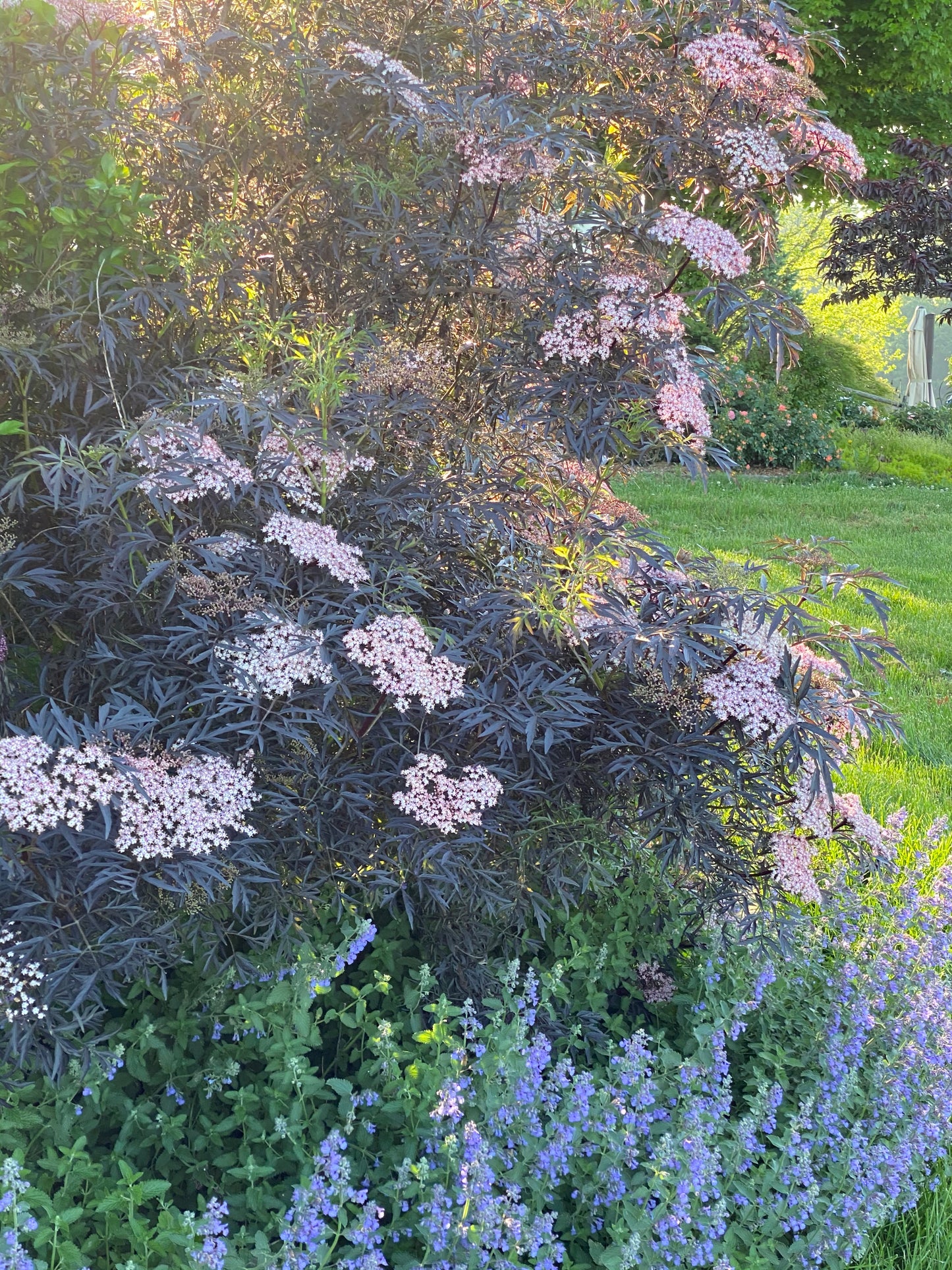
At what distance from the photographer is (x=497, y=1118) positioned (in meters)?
1.81

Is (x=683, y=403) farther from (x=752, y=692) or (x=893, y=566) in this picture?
(x=893, y=566)

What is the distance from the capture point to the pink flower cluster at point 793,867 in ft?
6.97

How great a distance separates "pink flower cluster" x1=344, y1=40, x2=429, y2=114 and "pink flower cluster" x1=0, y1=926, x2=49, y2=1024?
163 cm

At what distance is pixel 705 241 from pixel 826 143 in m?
0.47

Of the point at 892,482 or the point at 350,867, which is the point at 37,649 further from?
the point at 892,482

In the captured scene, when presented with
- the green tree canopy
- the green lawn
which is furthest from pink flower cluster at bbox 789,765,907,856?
the green tree canopy

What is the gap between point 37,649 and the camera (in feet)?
7.02

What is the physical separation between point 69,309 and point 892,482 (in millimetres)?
10278

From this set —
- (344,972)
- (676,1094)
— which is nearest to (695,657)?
(676,1094)

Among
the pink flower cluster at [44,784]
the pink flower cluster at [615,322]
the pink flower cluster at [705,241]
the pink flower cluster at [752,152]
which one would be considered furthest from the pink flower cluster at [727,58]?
the pink flower cluster at [44,784]

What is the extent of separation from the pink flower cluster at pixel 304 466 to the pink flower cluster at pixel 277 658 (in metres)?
0.25

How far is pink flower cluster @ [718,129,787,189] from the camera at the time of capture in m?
2.09

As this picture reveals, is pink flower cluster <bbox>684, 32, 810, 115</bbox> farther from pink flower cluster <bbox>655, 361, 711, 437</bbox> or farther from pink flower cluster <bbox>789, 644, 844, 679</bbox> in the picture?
pink flower cluster <bbox>789, 644, 844, 679</bbox>

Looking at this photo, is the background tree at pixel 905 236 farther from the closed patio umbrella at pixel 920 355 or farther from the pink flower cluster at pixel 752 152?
the closed patio umbrella at pixel 920 355
